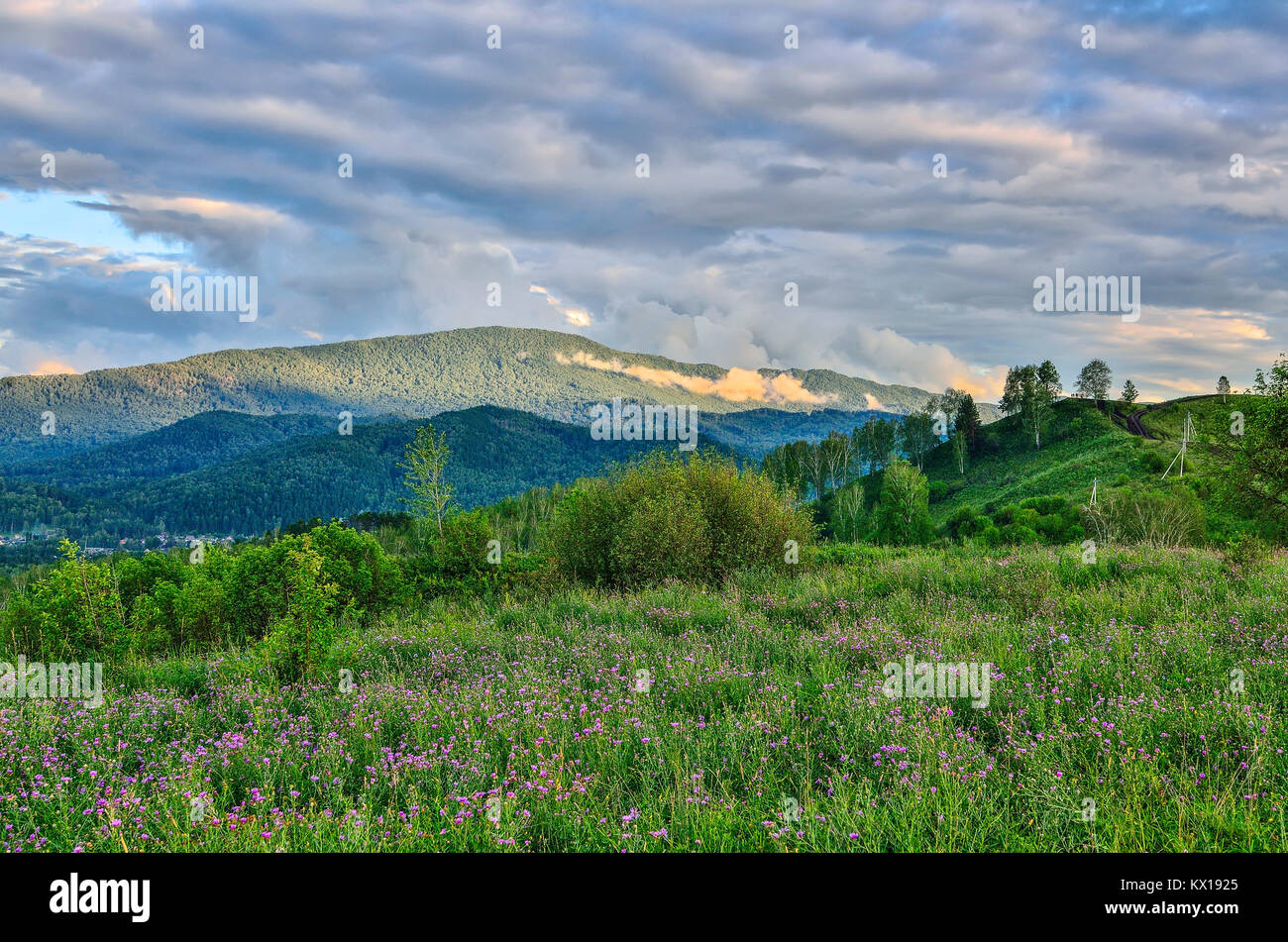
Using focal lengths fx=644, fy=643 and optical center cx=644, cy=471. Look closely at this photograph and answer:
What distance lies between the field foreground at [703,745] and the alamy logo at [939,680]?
0.51ft

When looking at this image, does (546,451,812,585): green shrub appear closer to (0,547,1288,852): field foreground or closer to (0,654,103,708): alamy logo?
(0,547,1288,852): field foreground

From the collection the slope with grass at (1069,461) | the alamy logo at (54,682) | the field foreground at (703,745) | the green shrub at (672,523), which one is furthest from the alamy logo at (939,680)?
the slope with grass at (1069,461)

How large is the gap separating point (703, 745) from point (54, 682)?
8872 millimetres

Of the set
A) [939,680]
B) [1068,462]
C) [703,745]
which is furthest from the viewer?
[1068,462]

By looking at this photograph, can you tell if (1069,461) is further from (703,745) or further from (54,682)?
(54,682)

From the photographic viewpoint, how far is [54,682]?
27.9 feet

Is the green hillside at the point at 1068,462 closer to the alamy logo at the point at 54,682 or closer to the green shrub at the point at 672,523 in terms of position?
the green shrub at the point at 672,523
